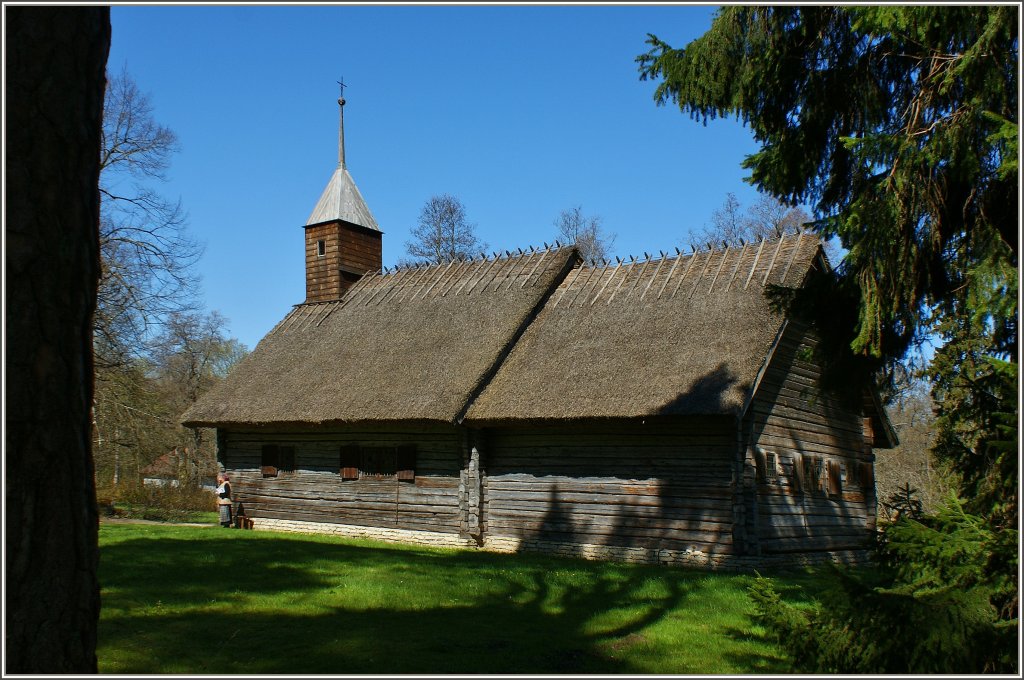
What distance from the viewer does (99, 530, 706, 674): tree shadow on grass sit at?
7.46 m

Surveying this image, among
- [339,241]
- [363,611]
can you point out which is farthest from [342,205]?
[363,611]

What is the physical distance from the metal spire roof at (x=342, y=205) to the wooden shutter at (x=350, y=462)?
10171mm

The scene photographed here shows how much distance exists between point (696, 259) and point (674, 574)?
8.66 m

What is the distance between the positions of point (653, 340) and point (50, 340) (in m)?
15.0

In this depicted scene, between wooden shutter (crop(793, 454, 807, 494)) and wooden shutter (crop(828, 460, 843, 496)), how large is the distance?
3.99ft

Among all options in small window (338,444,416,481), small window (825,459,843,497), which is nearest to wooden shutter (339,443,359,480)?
small window (338,444,416,481)

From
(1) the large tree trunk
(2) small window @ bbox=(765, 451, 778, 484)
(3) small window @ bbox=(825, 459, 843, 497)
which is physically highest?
(1) the large tree trunk

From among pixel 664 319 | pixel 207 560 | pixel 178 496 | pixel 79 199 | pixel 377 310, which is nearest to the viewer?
pixel 79 199

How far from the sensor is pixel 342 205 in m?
29.0

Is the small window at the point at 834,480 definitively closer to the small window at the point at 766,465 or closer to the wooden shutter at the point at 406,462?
the small window at the point at 766,465

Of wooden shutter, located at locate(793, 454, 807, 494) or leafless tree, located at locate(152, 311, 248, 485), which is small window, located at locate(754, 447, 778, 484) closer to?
wooden shutter, located at locate(793, 454, 807, 494)

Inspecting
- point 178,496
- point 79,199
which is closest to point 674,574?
point 79,199

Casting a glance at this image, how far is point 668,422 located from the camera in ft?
54.3

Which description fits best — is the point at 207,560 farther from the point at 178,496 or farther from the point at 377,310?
the point at 178,496
